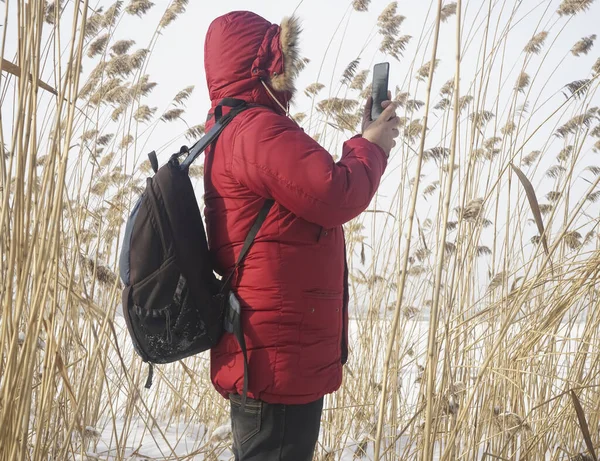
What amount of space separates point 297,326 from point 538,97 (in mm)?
1521

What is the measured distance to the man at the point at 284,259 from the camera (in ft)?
3.87

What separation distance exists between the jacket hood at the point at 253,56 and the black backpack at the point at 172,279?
0.19 metres

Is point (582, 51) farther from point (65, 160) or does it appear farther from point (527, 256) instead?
point (65, 160)

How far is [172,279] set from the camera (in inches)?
47.5

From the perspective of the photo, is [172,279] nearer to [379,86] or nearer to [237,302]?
[237,302]

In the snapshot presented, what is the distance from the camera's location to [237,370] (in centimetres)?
123

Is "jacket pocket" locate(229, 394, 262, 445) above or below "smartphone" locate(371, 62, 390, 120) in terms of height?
below

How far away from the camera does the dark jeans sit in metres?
1.21

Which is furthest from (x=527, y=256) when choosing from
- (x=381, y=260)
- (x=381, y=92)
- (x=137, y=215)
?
(x=137, y=215)

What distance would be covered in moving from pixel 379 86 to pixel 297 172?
13.0 inches

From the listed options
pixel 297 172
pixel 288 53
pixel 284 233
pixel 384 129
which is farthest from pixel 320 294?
pixel 288 53

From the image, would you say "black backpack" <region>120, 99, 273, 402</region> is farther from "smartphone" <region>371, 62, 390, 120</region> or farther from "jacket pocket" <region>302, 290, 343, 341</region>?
"smartphone" <region>371, 62, 390, 120</region>

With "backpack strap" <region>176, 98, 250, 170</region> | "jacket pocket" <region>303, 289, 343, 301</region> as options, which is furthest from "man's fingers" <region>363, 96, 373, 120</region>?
"jacket pocket" <region>303, 289, 343, 301</region>

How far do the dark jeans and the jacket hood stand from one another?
25.9 inches
